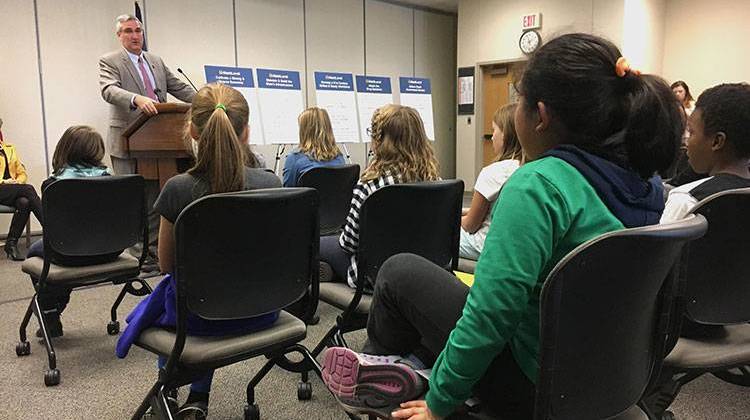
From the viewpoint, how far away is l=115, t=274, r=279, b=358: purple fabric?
151 cm

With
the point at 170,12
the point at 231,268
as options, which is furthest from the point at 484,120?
the point at 231,268

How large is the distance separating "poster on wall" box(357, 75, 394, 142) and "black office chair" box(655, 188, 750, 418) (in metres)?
5.24

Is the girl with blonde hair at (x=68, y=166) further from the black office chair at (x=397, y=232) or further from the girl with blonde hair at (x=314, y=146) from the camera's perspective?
the black office chair at (x=397, y=232)

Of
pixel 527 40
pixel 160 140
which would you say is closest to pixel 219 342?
pixel 160 140

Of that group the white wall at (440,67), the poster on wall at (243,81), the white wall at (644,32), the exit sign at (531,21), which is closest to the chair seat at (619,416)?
the poster on wall at (243,81)

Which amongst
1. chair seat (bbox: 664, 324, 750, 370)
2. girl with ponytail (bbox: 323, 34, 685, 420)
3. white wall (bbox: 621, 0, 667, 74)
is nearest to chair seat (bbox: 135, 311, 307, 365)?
girl with ponytail (bbox: 323, 34, 685, 420)

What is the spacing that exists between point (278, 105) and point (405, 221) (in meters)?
4.20

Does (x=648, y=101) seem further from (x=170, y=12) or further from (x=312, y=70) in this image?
(x=312, y=70)

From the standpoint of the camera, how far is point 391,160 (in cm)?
218

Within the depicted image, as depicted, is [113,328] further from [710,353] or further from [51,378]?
[710,353]

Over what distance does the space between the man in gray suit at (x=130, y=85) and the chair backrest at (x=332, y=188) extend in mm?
1497

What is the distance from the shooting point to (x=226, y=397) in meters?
2.07

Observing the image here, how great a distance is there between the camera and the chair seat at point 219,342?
1419mm

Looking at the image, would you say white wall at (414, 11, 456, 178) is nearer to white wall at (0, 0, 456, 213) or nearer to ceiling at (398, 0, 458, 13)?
white wall at (0, 0, 456, 213)
